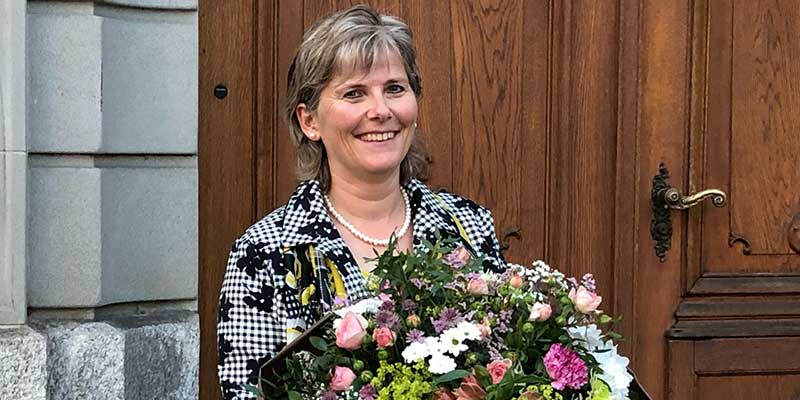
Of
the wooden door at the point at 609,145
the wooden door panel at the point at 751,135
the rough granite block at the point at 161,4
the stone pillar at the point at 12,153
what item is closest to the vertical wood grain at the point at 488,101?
the wooden door at the point at 609,145

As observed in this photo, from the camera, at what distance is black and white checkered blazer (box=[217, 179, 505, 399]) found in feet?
8.37

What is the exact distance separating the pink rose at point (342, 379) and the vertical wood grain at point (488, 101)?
5.08 feet

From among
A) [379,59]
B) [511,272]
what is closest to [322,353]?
[511,272]

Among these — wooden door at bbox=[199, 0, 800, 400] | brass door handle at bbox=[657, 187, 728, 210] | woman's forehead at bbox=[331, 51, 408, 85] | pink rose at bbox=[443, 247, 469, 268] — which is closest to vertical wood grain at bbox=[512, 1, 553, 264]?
wooden door at bbox=[199, 0, 800, 400]

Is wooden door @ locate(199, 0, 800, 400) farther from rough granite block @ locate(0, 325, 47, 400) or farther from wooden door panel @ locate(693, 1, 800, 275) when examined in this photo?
rough granite block @ locate(0, 325, 47, 400)

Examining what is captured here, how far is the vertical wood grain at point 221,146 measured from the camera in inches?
136

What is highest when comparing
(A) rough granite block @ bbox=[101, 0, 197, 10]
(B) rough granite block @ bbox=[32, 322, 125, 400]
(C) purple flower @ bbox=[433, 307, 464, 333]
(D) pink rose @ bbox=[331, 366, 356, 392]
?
(A) rough granite block @ bbox=[101, 0, 197, 10]

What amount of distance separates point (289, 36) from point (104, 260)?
0.77 metres

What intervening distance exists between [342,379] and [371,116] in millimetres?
661

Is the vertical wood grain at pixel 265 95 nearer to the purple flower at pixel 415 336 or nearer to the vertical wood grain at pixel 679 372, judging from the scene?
the vertical wood grain at pixel 679 372

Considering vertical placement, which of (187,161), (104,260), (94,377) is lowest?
(94,377)

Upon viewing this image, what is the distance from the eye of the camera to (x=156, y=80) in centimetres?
317

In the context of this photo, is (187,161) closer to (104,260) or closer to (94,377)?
(104,260)

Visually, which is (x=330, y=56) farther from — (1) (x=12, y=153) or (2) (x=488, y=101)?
(2) (x=488, y=101)
